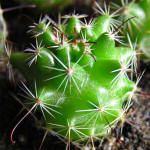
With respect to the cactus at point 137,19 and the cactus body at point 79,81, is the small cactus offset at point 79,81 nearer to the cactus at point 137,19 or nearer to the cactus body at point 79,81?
the cactus body at point 79,81

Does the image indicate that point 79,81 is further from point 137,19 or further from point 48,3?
point 48,3

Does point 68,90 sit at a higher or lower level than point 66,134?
higher

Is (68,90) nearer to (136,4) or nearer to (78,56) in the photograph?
(78,56)

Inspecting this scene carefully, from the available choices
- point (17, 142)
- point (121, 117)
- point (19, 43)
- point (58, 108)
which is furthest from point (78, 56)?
point (19, 43)

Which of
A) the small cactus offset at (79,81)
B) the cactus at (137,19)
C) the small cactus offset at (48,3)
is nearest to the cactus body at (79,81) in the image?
the small cactus offset at (79,81)

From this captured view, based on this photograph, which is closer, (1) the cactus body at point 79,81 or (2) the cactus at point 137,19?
(1) the cactus body at point 79,81

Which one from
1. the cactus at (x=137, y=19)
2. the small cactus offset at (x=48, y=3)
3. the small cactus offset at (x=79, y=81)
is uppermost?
the small cactus offset at (x=48, y=3)

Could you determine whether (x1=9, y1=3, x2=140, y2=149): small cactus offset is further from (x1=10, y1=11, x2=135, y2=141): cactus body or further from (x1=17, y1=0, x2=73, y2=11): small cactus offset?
(x1=17, y1=0, x2=73, y2=11): small cactus offset

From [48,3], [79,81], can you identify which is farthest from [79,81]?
[48,3]

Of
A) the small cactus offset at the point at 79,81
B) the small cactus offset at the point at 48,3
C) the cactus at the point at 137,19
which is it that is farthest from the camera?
the small cactus offset at the point at 48,3
